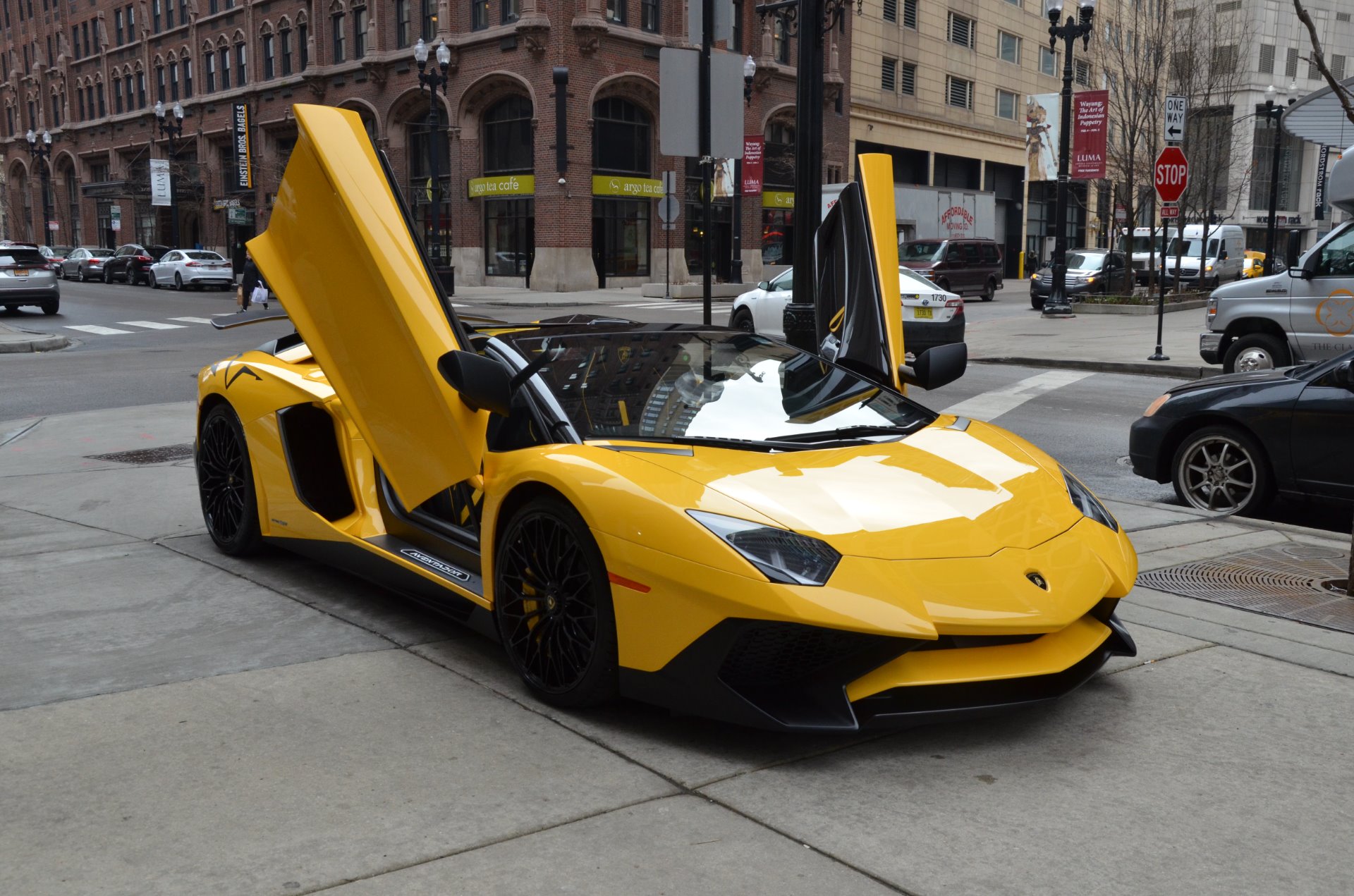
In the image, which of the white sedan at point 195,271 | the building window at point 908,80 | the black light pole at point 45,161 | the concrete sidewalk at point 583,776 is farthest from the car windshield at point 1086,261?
the black light pole at point 45,161

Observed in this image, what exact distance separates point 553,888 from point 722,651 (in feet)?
2.96

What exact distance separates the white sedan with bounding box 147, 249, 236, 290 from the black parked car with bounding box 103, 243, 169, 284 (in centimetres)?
271

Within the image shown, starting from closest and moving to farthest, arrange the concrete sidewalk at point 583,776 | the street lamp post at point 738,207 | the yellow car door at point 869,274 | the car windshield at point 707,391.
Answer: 1. the concrete sidewalk at point 583,776
2. the car windshield at point 707,391
3. the yellow car door at point 869,274
4. the street lamp post at point 738,207

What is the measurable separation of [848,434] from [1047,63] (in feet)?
223

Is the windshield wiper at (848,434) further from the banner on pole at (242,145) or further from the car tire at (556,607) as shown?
the banner on pole at (242,145)

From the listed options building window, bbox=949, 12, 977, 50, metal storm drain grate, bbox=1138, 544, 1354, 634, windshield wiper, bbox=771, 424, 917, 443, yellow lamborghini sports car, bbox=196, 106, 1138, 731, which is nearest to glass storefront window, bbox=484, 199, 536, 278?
building window, bbox=949, 12, 977, 50

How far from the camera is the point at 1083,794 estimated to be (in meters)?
3.37

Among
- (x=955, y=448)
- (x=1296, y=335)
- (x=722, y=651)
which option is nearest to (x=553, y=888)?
(x=722, y=651)

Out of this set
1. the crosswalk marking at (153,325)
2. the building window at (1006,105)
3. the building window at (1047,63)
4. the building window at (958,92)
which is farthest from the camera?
the building window at (1047,63)

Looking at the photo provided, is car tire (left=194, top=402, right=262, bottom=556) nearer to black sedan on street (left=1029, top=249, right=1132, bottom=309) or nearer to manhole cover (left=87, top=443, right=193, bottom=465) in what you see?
manhole cover (left=87, top=443, right=193, bottom=465)

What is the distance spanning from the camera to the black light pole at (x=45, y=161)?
7106 cm

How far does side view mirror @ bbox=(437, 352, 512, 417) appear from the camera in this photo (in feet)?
13.7

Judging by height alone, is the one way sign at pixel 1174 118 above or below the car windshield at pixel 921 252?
above

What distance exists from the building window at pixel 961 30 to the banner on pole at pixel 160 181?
36946 mm
